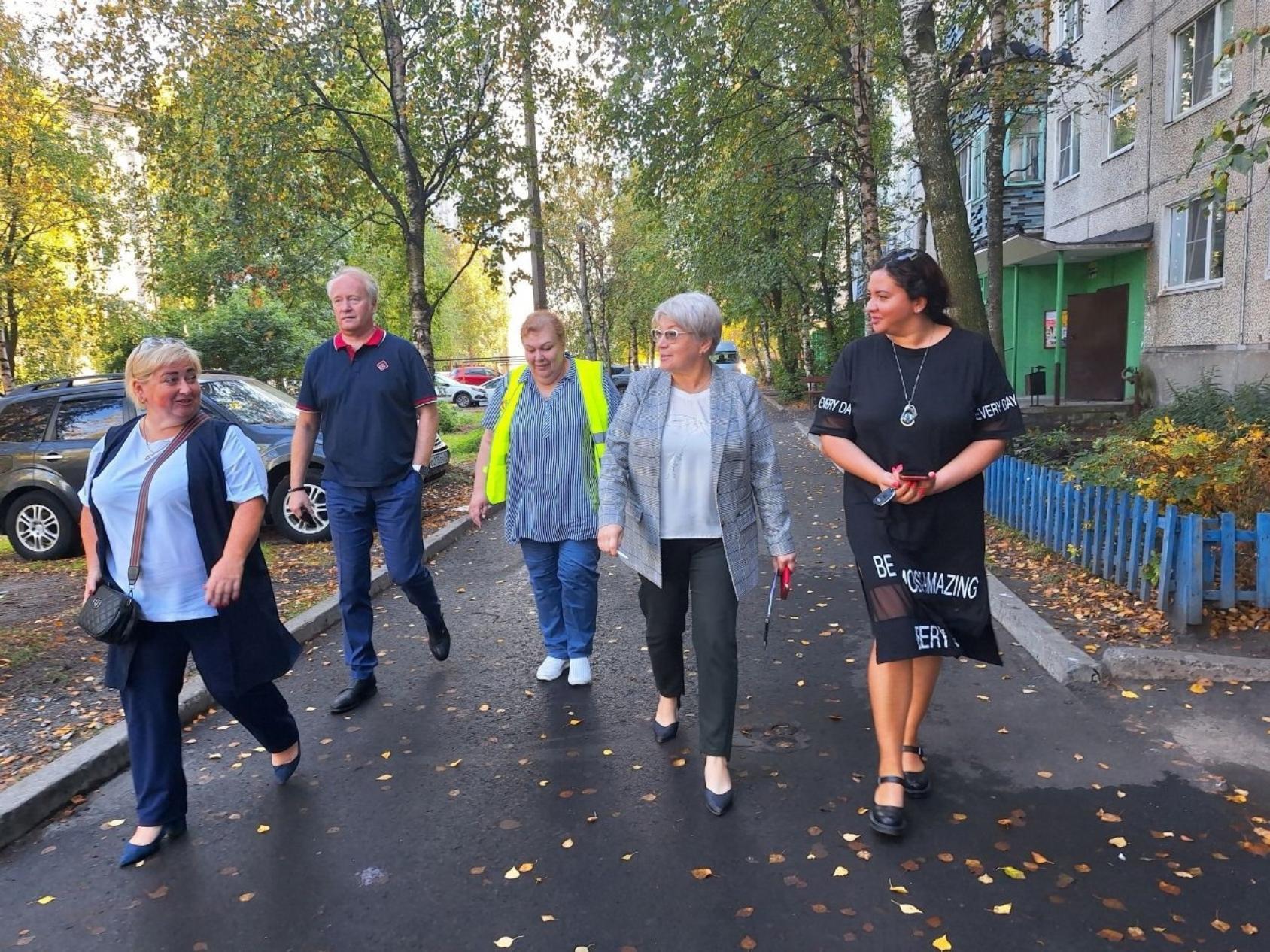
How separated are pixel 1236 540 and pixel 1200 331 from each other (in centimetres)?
1203

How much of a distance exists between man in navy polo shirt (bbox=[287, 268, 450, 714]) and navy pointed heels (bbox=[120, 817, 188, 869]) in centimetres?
119

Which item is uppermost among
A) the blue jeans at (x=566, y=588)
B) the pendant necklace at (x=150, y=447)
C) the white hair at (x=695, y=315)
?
the white hair at (x=695, y=315)

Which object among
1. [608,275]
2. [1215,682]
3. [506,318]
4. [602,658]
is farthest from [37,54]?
[506,318]

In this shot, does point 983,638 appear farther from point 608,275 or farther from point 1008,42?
point 608,275

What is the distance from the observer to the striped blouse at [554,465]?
4.41 metres

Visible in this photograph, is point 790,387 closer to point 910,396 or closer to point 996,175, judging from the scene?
point 996,175

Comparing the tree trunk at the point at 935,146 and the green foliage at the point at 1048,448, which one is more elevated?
the tree trunk at the point at 935,146

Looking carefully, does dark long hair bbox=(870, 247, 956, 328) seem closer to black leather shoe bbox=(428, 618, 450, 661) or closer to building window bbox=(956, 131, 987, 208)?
black leather shoe bbox=(428, 618, 450, 661)

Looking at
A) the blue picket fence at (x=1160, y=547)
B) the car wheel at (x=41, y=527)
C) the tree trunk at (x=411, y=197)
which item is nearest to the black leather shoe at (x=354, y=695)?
the blue picket fence at (x=1160, y=547)

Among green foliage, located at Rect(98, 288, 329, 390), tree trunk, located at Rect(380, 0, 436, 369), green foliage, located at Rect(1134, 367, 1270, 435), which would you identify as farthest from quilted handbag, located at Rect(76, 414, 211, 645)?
green foliage, located at Rect(98, 288, 329, 390)

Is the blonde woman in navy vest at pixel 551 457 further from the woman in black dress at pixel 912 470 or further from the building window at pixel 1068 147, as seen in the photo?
the building window at pixel 1068 147

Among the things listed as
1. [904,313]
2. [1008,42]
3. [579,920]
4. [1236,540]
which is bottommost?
[579,920]

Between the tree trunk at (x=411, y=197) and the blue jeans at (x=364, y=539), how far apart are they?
701 cm

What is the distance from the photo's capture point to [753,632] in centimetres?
561
